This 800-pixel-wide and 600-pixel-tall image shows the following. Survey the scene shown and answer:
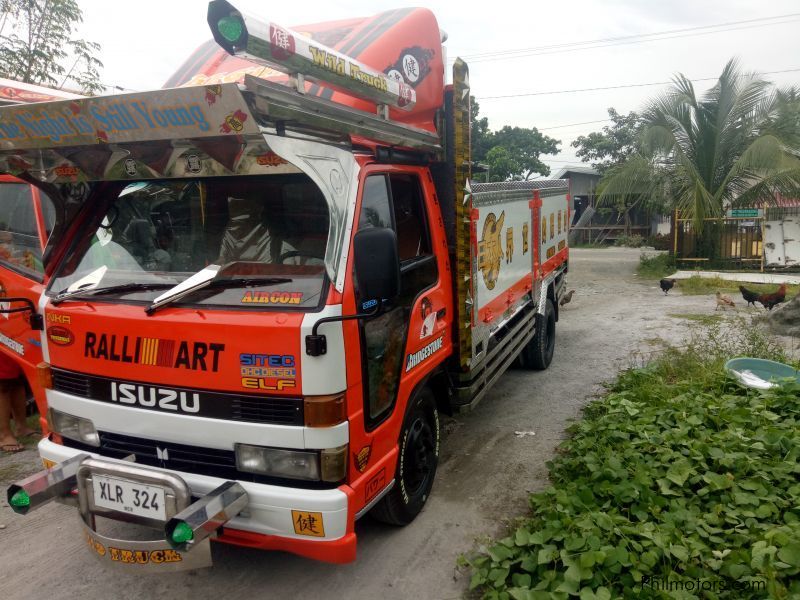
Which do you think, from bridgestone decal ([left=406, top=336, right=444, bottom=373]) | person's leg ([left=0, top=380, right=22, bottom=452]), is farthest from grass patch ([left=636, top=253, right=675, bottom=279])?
person's leg ([left=0, top=380, right=22, bottom=452])

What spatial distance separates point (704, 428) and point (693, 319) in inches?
226

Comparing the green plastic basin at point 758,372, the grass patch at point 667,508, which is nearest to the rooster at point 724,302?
the green plastic basin at point 758,372

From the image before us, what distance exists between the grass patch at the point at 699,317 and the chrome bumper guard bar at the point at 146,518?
8086mm

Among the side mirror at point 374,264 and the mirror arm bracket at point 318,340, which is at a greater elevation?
the side mirror at point 374,264

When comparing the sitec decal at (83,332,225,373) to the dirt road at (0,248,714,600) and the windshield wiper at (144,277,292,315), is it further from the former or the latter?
the dirt road at (0,248,714,600)

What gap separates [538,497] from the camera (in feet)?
12.0

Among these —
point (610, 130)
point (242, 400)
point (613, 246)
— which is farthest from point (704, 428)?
point (610, 130)

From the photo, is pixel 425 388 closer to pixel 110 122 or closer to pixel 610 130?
pixel 110 122

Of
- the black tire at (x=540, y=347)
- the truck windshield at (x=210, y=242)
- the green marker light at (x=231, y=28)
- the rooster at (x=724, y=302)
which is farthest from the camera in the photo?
the rooster at (x=724, y=302)

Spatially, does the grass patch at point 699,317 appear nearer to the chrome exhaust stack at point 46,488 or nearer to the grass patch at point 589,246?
the chrome exhaust stack at point 46,488

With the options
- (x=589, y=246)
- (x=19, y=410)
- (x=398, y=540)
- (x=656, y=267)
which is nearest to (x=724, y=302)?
(x=656, y=267)

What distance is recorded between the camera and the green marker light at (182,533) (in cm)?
229

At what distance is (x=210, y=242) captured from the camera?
10.1ft

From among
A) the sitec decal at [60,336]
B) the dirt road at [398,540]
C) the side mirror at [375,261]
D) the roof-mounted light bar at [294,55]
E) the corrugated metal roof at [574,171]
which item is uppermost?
the corrugated metal roof at [574,171]
